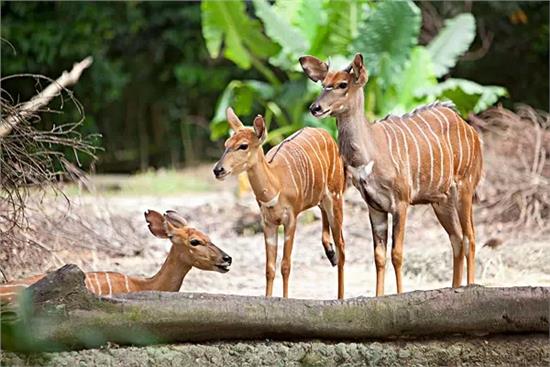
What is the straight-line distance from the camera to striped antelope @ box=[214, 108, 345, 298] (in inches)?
172

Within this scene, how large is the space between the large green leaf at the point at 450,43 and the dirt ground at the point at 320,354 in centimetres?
602

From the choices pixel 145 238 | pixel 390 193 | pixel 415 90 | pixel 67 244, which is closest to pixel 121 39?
pixel 415 90

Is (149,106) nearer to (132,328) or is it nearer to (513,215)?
(513,215)

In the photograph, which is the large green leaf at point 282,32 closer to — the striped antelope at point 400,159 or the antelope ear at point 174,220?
the striped antelope at point 400,159

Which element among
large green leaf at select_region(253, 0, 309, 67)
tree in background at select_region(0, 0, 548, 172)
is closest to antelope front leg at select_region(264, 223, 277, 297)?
tree in background at select_region(0, 0, 548, 172)

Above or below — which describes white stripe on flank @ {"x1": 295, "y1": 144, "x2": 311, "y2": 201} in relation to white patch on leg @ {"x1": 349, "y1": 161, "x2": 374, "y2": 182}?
below

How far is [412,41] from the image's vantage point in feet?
29.8

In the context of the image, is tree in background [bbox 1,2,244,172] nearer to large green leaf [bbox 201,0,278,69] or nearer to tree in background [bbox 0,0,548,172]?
tree in background [bbox 0,0,548,172]

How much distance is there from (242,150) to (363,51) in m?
4.90

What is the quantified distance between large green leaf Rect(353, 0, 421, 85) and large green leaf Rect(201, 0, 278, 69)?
4.01ft

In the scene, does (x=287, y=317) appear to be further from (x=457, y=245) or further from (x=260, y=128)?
(x=457, y=245)

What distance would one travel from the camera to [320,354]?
12.7 ft

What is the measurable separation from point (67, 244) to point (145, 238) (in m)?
1.19

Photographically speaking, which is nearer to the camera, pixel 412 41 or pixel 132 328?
pixel 132 328
